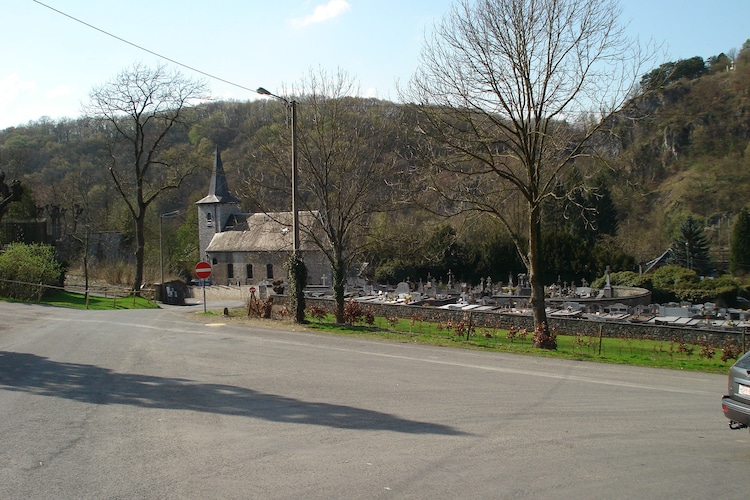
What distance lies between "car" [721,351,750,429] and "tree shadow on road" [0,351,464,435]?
125 inches

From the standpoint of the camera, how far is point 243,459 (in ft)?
22.8

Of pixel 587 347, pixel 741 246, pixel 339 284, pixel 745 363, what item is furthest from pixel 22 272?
pixel 741 246

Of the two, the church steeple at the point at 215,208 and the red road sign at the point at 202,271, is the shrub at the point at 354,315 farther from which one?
the church steeple at the point at 215,208

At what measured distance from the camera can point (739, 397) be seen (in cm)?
721

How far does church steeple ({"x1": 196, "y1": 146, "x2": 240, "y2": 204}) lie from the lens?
242ft

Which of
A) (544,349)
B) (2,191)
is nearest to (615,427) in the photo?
(544,349)

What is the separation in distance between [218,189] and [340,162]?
181 feet

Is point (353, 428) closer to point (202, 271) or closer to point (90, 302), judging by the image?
point (202, 271)

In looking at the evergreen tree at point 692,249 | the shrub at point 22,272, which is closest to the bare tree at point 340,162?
the shrub at point 22,272

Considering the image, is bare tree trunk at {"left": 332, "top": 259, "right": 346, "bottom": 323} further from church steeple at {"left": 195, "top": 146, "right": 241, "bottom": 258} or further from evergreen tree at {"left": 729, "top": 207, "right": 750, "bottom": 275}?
church steeple at {"left": 195, "top": 146, "right": 241, "bottom": 258}

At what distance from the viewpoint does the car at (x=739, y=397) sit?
7102mm

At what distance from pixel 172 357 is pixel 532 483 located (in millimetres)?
9992

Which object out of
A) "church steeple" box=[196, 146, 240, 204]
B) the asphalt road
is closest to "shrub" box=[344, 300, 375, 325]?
the asphalt road

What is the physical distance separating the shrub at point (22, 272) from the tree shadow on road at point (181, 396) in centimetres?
2113
